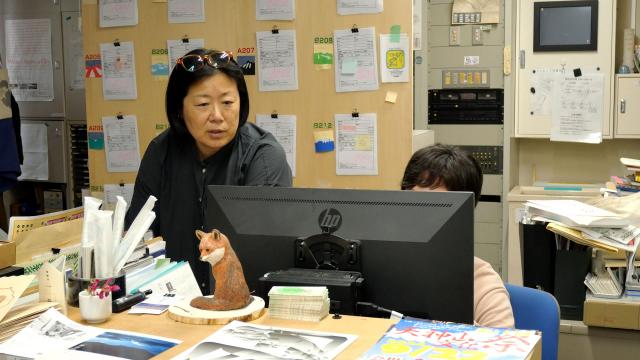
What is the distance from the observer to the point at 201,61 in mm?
2186

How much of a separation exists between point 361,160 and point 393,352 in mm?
2322

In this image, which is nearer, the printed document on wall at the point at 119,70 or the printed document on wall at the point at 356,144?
the printed document on wall at the point at 356,144

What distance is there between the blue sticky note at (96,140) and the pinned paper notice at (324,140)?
4.06 ft

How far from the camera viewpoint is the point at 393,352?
3.81 ft

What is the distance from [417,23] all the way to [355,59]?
1.26m

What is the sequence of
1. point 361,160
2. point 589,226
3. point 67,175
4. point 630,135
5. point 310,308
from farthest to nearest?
point 67,175 < point 630,135 < point 361,160 < point 589,226 < point 310,308

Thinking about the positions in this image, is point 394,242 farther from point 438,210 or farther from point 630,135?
point 630,135

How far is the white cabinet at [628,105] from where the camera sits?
14.5 feet

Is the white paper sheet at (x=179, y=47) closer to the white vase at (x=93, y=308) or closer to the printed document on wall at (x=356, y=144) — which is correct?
the printed document on wall at (x=356, y=144)

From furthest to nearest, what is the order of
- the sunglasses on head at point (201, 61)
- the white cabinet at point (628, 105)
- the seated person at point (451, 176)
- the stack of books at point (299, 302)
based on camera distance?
1. the white cabinet at point (628, 105)
2. the sunglasses on head at point (201, 61)
3. the seated person at point (451, 176)
4. the stack of books at point (299, 302)

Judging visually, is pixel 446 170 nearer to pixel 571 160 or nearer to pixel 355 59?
pixel 355 59

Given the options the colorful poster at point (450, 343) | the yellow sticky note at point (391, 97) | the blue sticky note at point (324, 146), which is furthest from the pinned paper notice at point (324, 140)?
the colorful poster at point (450, 343)

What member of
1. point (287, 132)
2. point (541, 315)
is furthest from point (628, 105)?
point (541, 315)

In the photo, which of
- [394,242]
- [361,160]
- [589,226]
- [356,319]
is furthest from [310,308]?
[361,160]
